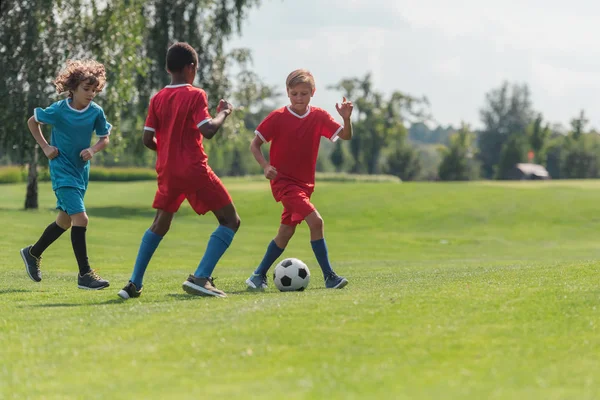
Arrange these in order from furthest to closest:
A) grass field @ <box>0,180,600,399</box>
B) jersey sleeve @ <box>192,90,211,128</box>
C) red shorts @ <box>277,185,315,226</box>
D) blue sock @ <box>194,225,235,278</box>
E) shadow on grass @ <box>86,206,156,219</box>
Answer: shadow on grass @ <box>86,206,156,219</box> < red shorts @ <box>277,185,315,226</box> < blue sock @ <box>194,225,235,278</box> < jersey sleeve @ <box>192,90,211,128</box> < grass field @ <box>0,180,600,399</box>

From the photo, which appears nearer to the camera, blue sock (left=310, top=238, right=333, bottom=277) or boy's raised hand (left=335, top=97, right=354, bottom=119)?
boy's raised hand (left=335, top=97, right=354, bottom=119)

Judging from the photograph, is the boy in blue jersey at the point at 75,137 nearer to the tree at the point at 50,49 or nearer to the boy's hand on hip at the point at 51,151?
the boy's hand on hip at the point at 51,151

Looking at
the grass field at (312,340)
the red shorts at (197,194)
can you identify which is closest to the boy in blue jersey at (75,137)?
the grass field at (312,340)

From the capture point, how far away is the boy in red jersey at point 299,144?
996 cm

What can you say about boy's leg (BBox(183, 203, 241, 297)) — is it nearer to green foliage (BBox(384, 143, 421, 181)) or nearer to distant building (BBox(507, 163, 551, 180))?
green foliage (BBox(384, 143, 421, 181))

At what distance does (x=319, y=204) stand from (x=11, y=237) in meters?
18.7

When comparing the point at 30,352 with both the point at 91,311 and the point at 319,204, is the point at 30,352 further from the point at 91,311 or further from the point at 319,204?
the point at 319,204

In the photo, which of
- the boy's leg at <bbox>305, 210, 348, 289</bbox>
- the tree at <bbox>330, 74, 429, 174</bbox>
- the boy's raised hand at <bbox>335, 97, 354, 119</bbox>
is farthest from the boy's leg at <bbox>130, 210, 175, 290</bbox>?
the tree at <bbox>330, 74, 429, 174</bbox>

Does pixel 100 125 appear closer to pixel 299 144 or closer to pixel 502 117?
pixel 299 144

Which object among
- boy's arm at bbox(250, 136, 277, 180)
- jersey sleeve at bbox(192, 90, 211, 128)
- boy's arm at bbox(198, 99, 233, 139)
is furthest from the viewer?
boy's arm at bbox(250, 136, 277, 180)

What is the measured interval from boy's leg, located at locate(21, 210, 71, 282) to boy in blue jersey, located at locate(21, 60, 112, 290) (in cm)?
33

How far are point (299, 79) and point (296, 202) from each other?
1408mm

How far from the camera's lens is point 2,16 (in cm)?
3033

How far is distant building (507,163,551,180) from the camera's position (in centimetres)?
11025
